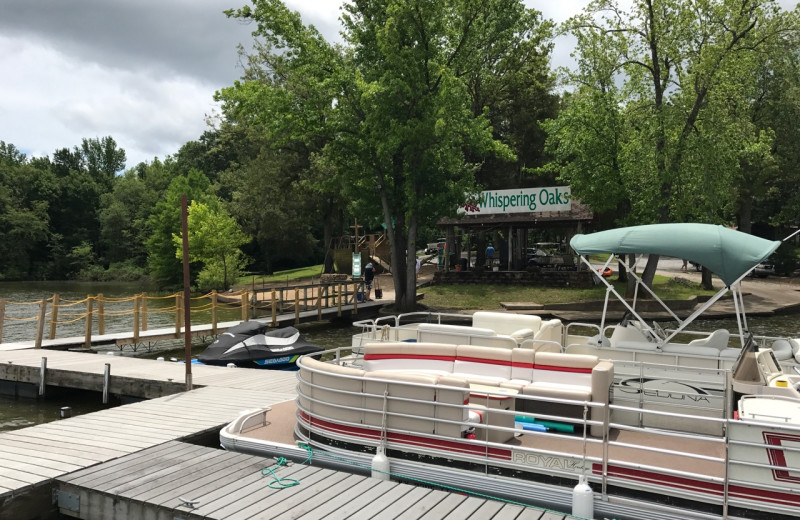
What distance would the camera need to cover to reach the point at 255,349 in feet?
55.7

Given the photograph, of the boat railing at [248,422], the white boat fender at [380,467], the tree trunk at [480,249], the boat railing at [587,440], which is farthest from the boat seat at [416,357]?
the tree trunk at [480,249]

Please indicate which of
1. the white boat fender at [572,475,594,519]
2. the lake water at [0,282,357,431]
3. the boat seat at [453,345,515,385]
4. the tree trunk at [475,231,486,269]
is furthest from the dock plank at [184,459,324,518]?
the tree trunk at [475,231,486,269]

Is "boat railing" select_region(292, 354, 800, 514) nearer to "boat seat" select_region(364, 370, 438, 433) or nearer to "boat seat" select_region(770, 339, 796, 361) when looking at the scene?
"boat seat" select_region(364, 370, 438, 433)

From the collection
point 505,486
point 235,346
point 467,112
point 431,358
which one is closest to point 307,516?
point 505,486

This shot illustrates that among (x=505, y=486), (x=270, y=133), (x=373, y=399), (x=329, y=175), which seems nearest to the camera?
(x=505, y=486)

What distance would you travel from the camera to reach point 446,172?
2992cm

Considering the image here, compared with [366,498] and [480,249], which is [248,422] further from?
[480,249]

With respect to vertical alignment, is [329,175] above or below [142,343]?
above

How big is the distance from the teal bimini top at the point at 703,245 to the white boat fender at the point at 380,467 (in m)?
4.64

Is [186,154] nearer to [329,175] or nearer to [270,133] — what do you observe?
[329,175]

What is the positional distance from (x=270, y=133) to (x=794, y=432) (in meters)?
25.6

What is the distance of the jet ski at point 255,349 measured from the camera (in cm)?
1662

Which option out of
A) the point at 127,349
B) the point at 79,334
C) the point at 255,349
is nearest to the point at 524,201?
the point at 255,349

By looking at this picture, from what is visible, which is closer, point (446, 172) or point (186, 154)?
point (446, 172)
